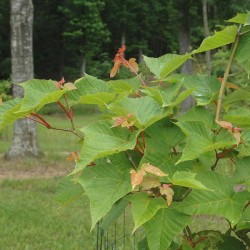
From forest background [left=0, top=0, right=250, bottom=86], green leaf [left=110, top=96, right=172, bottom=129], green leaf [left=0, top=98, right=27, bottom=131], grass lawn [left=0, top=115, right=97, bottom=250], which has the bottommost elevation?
forest background [left=0, top=0, right=250, bottom=86]

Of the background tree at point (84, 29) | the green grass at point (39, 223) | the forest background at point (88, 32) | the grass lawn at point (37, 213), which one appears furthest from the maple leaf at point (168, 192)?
the background tree at point (84, 29)

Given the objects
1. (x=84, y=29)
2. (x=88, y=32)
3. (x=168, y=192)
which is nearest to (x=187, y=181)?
(x=168, y=192)

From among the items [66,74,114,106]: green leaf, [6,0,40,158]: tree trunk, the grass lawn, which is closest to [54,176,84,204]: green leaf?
[66,74,114,106]: green leaf

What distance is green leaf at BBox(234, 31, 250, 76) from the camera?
1.37 meters

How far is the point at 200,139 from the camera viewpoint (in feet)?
3.93

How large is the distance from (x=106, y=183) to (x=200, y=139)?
0.21 meters

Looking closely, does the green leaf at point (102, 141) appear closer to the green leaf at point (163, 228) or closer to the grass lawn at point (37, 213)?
the green leaf at point (163, 228)

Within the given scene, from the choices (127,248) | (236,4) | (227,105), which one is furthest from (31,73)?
(236,4)

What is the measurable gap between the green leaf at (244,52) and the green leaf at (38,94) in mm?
421

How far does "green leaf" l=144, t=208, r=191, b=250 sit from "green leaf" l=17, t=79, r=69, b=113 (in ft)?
1.13

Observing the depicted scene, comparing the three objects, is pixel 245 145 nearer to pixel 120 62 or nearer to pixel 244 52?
pixel 244 52

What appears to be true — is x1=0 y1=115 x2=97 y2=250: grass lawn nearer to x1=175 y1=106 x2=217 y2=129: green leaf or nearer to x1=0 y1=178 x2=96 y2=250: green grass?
x1=0 y1=178 x2=96 y2=250: green grass

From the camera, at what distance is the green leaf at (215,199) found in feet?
3.93

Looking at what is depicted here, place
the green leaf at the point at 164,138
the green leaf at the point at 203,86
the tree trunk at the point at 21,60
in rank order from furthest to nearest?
the tree trunk at the point at 21,60, the green leaf at the point at 203,86, the green leaf at the point at 164,138
